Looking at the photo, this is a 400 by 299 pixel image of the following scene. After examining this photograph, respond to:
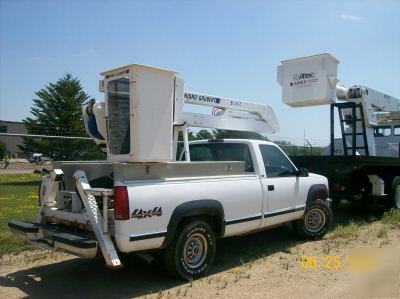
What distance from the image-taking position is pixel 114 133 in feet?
19.2

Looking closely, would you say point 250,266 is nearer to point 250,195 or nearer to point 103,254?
point 250,195

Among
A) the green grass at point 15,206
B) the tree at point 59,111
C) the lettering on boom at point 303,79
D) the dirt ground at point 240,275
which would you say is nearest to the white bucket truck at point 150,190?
the dirt ground at point 240,275

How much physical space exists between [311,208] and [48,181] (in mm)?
4556

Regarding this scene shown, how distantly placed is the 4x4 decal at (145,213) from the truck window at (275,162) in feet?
7.98

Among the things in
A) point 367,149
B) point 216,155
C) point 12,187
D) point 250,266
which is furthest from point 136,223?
point 12,187

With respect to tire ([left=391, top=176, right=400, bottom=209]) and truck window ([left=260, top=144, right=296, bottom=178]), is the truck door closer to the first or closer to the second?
truck window ([left=260, top=144, right=296, bottom=178])

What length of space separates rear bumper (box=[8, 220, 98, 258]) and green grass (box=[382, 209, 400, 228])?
23.4ft

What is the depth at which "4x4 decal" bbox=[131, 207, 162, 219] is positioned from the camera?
16.1ft

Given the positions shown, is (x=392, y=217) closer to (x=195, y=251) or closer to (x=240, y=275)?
(x=240, y=275)

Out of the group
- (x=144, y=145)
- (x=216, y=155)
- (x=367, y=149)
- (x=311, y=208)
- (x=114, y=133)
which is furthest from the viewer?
(x=367, y=149)

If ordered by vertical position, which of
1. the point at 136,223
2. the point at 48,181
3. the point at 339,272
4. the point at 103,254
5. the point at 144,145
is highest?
the point at 144,145

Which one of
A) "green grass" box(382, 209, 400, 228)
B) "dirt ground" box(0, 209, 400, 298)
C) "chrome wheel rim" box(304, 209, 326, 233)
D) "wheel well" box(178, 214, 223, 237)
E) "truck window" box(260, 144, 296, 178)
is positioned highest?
"truck window" box(260, 144, 296, 178)
